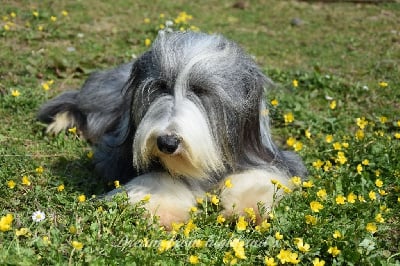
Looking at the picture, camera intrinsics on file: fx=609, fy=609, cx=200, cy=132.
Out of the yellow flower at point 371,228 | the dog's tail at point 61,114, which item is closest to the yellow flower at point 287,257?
the yellow flower at point 371,228

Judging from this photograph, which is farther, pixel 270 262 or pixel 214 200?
pixel 214 200

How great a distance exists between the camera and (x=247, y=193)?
3.77 m

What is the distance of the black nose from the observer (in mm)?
3357

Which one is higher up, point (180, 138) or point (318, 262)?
point (180, 138)

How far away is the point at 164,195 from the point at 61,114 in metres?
1.98

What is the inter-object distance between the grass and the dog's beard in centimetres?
30

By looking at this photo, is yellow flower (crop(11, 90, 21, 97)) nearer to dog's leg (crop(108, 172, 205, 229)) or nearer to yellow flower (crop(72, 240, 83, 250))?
dog's leg (crop(108, 172, 205, 229))

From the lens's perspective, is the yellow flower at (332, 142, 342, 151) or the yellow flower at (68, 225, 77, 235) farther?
the yellow flower at (332, 142, 342, 151)

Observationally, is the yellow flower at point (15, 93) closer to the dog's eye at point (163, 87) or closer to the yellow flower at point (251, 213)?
the dog's eye at point (163, 87)

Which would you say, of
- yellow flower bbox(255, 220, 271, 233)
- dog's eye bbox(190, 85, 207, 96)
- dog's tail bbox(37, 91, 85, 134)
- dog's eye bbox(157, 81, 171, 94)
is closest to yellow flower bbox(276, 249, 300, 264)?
yellow flower bbox(255, 220, 271, 233)

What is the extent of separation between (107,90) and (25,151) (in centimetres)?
100

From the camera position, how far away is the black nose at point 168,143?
3.36m

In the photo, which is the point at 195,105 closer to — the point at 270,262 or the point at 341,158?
the point at 270,262

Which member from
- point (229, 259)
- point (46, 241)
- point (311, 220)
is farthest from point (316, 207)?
point (46, 241)
